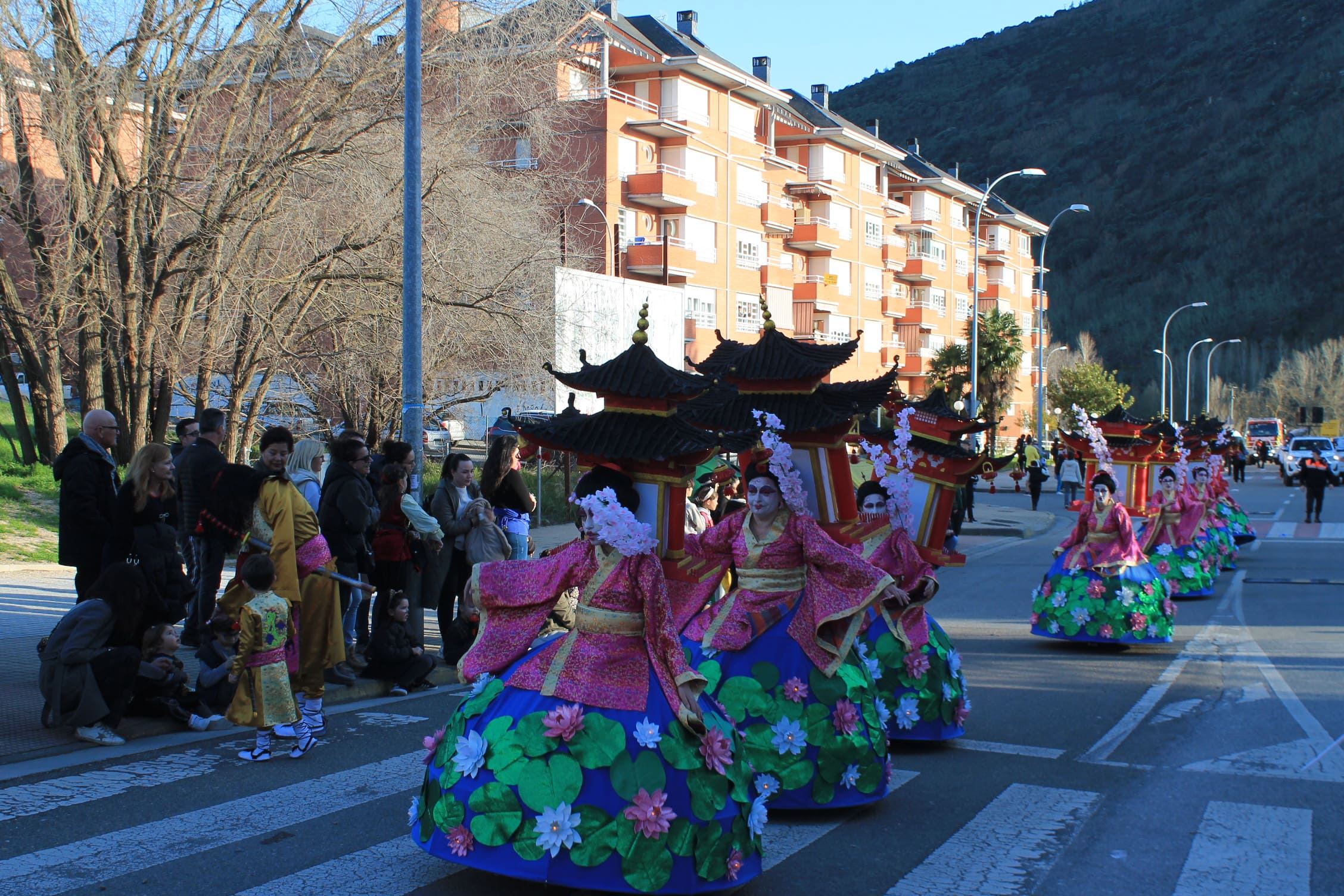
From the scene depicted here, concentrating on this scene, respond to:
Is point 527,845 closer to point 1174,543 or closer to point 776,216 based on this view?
point 1174,543

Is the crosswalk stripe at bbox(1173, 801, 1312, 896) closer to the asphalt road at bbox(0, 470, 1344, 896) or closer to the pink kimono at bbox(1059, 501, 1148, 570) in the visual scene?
the asphalt road at bbox(0, 470, 1344, 896)

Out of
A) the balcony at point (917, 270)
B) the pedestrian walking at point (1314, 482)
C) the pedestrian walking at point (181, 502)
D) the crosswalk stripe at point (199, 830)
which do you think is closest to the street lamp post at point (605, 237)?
the pedestrian walking at point (1314, 482)

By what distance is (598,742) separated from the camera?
15.8 feet

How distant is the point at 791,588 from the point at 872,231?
56767 millimetres

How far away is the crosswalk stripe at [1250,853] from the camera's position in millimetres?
5492

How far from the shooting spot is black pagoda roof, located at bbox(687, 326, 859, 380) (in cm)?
756

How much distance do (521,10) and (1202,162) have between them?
6193 inches

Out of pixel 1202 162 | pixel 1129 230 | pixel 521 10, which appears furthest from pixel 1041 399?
pixel 1202 162

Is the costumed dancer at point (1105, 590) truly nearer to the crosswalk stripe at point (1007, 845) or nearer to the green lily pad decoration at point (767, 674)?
the crosswalk stripe at point (1007, 845)

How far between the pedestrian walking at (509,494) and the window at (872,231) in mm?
51644

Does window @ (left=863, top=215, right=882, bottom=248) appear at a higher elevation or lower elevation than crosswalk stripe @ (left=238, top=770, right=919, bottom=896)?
higher

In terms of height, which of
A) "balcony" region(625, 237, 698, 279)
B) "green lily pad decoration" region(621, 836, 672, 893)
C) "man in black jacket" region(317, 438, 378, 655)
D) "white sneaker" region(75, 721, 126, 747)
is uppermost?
"balcony" region(625, 237, 698, 279)

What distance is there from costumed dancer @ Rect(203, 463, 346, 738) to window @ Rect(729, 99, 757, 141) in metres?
41.5

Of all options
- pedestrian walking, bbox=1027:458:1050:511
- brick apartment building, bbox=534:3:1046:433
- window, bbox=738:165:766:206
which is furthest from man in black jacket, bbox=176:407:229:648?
window, bbox=738:165:766:206
